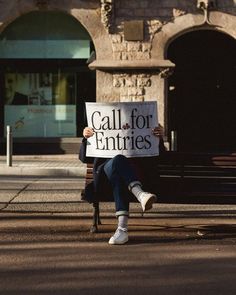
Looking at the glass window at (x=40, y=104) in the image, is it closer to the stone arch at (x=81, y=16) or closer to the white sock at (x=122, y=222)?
the stone arch at (x=81, y=16)

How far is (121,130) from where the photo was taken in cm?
665

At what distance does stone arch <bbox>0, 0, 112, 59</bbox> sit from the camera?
17.6 metres

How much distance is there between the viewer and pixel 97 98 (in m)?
18.0

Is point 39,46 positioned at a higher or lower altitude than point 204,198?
higher

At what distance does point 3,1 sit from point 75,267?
1385 centimetres

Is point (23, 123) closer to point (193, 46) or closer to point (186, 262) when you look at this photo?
point (193, 46)

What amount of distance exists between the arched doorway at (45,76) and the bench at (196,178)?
1196cm

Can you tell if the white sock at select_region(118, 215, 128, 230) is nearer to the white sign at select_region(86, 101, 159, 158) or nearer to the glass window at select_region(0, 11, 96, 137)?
the white sign at select_region(86, 101, 159, 158)

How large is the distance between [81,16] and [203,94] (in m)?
4.74

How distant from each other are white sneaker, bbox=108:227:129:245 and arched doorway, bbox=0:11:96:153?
12703 mm

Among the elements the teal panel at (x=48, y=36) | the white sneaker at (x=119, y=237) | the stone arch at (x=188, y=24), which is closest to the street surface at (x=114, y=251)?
the white sneaker at (x=119, y=237)

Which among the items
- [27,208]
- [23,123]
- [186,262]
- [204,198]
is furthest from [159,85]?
[186,262]

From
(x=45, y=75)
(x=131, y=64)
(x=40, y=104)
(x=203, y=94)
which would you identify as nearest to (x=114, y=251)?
(x=131, y=64)

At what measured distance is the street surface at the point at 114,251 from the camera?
4809mm
